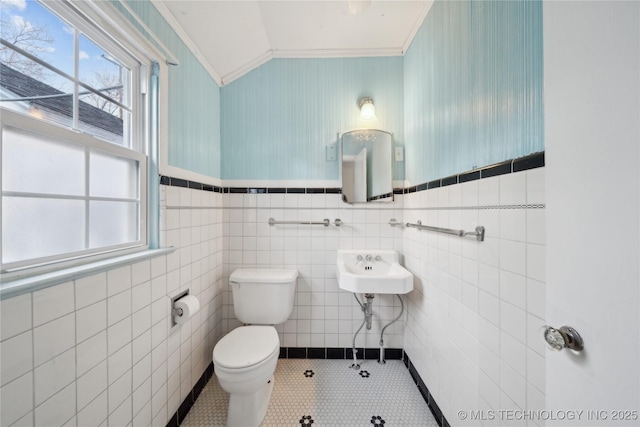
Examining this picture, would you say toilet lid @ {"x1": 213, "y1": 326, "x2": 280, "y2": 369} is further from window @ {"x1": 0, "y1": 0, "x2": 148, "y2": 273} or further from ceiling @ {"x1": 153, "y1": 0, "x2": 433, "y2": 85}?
ceiling @ {"x1": 153, "y1": 0, "x2": 433, "y2": 85}

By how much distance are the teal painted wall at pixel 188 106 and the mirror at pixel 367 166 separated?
1053mm

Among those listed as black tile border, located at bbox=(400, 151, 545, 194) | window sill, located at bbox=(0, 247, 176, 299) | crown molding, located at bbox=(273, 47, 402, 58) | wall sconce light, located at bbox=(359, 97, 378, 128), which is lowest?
window sill, located at bbox=(0, 247, 176, 299)

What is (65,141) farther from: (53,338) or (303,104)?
(303,104)

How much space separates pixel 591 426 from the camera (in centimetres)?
44

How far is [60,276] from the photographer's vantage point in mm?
723

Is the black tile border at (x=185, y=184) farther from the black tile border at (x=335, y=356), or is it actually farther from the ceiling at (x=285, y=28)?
the black tile border at (x=335, y=356)

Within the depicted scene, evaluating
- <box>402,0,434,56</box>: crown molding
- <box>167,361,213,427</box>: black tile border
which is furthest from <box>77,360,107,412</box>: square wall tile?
<box>402,0,434,56</box>: crown molding

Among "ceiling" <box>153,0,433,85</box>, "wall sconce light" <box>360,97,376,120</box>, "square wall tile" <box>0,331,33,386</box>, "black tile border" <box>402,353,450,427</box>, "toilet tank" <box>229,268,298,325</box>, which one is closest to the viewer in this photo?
"square wall tile" <box>0,331,33,386</box>

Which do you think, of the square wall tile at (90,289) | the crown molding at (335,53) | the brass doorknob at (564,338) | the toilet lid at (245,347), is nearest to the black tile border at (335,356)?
the toilet lid at (245,347)

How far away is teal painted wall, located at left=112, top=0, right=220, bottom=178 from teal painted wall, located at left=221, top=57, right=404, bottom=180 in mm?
141

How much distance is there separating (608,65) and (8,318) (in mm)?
1530

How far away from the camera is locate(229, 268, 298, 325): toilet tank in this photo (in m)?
1.65

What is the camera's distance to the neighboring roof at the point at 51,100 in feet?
2.29

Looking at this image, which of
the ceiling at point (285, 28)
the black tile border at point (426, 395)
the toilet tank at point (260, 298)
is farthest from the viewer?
the toilet tank at point (260, 298)
